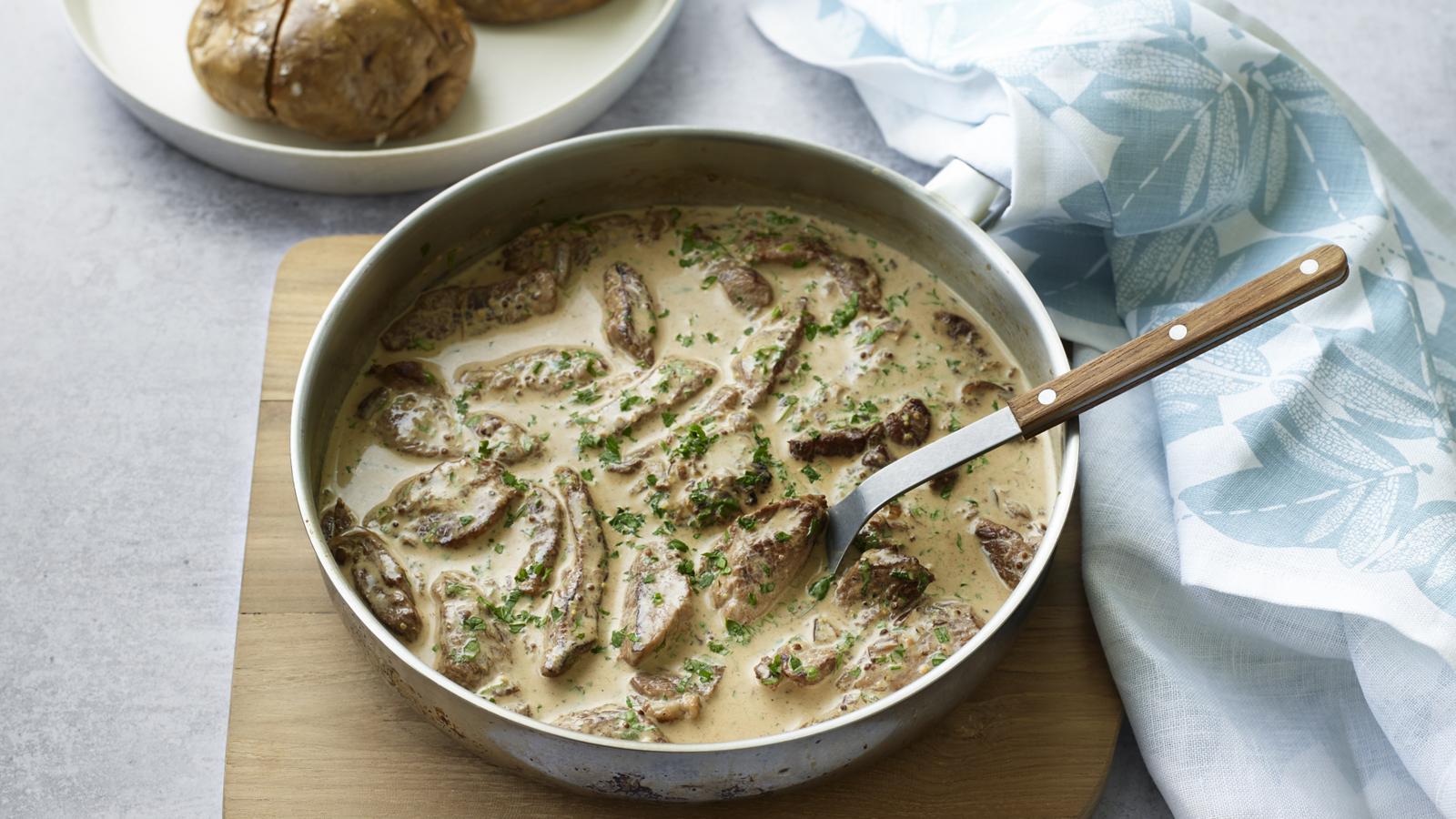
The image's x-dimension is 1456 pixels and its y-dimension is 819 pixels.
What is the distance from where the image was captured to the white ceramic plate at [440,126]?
3.07 meters

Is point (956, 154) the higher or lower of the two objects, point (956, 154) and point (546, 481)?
the higher

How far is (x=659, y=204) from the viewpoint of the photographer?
9.78 feet

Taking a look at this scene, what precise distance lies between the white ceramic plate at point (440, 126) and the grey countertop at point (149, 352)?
0.10m

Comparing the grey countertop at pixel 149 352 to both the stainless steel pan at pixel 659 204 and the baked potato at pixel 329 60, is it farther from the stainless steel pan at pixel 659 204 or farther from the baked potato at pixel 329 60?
the stainless steel pan at pixel 659 204

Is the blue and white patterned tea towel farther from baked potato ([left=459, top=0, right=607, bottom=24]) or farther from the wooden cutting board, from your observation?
baked potato ([left=459, top=0, right=607, bottom=24])

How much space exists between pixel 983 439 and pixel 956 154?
0.81m

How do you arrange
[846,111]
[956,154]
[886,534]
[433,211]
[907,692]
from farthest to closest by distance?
[846,111], [956,154], [433,211], [886,534], [907,692]

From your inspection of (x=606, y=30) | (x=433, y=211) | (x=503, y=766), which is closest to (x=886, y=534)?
(x=503, y=766)

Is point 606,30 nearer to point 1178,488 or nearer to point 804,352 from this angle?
Result: point 804,352

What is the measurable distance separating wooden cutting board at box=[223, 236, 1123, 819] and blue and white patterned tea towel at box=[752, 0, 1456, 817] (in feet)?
0.32

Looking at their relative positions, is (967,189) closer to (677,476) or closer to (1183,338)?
(1183,338)

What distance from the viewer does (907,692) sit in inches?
78.7

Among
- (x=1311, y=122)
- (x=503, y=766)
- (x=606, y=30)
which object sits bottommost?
(x=503, y=766)

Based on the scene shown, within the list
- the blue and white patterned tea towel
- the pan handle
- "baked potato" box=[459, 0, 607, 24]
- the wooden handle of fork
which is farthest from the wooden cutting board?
"baked potato" box=[459, 0, 607, 24]
